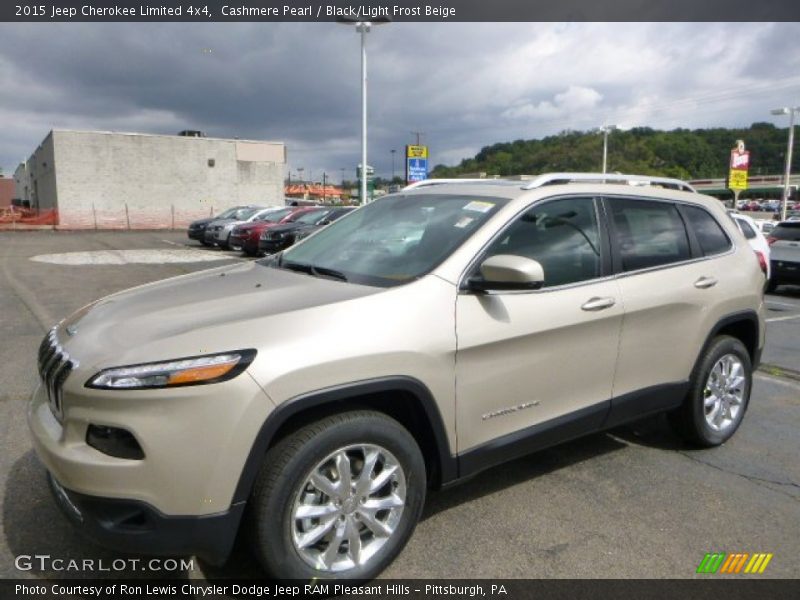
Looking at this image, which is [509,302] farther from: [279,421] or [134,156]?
[134,156]

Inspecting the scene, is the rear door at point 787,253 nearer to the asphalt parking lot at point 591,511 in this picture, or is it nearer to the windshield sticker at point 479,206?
the asphalt parking lot at point 591,511

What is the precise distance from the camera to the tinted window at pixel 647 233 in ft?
11.9

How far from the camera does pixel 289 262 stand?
3.57 meters

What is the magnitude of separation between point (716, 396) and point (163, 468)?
142 inches

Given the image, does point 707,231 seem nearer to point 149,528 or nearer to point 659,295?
point 659,295

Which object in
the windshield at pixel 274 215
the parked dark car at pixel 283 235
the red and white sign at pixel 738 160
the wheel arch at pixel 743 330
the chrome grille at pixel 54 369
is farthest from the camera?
the red and white sign at pixel 738 160

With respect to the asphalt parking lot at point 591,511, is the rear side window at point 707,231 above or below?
above

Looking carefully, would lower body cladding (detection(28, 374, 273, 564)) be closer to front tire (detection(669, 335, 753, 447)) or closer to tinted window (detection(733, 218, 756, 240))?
front tire (detection(669, 335, 753, 447))

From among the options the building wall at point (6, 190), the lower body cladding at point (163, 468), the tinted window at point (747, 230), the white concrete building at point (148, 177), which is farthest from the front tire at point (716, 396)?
the building wall at point (6, 190)

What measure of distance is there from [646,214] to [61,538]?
3.73m

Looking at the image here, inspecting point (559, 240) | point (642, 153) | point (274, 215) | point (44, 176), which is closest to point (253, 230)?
point (274, 215)

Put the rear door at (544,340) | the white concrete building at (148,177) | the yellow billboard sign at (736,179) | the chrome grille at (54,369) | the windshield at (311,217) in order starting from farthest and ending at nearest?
the white concrete building at (148,177) < the yellow billboard sign at (736,179) < the windshield at (311,217) < the rear door at (544,340) < the chrome grille at (54,369)

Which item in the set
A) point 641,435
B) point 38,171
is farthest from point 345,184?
point 641,435

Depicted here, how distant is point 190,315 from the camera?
2.57 meters
